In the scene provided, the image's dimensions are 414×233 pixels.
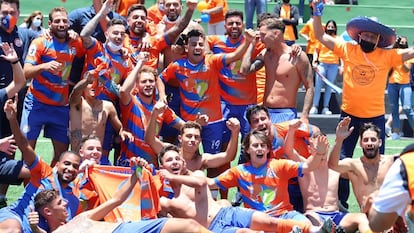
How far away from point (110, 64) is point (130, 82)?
18.5 inches

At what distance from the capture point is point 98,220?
801 centimetres

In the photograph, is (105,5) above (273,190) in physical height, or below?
above

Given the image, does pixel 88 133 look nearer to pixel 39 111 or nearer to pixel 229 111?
pixel 39 111

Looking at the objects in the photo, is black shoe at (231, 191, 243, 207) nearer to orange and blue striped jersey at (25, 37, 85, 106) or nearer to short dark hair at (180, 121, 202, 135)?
short dark hair at (180, 121, 202, 135)

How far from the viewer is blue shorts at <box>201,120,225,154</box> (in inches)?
403

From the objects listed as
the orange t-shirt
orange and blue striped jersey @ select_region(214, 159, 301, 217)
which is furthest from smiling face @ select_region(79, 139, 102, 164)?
the orange t-shirt

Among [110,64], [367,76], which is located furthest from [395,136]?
[110,64]

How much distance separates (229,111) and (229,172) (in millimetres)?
1745

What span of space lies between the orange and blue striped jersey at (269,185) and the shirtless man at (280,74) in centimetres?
129

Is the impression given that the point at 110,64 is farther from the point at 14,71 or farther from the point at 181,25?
the point at 14,71

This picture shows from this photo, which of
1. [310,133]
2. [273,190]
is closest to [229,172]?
[273,190]

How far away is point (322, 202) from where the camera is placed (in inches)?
356

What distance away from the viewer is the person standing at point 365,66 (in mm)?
10133

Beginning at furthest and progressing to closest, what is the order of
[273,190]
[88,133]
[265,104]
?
[265,104] < [88,133] < [273,190]
